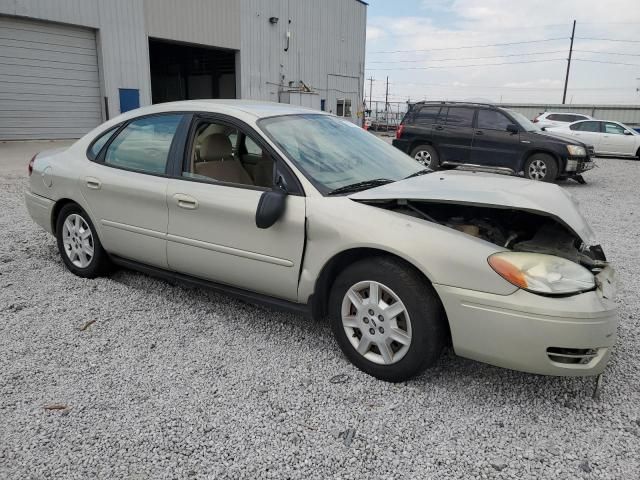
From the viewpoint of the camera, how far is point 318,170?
313cm

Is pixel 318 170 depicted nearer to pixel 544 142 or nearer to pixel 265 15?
pixel 544 142

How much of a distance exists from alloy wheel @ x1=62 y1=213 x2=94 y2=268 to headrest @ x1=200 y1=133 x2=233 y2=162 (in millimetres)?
1308

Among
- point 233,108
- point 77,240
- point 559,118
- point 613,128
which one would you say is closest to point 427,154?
point 233,108

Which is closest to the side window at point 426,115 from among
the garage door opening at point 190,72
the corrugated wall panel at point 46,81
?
the corrugated wall panel at point 46,81

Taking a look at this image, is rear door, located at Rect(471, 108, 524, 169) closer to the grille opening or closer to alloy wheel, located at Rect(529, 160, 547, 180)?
alloy wheel, located at Rect(529, 160, 547, 180)

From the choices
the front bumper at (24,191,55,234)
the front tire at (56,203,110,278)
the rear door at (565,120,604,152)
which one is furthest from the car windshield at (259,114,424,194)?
the rear door at (565,120,604,152)

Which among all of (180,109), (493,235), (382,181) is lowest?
(493,235)

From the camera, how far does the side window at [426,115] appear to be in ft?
38.2

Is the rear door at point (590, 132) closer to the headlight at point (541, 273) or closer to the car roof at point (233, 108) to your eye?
the car roof at point (233, 108)

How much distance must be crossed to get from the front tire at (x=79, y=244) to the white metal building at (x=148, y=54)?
12708 mm

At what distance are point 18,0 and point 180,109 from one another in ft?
45.3

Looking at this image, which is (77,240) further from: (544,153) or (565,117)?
(565,117)

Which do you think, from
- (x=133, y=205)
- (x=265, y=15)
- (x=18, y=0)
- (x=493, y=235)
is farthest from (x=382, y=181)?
(x=265, y=15)

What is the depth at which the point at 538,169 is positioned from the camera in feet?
35.3
